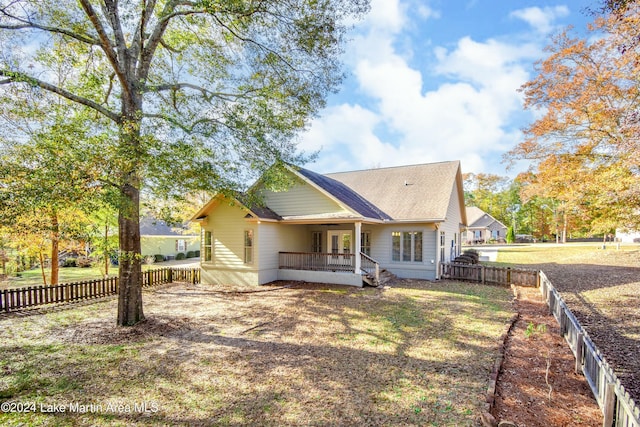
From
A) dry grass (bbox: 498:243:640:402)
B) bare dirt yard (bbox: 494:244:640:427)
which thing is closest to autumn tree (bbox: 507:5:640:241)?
dry grass (bbox: 498:243:640:402)

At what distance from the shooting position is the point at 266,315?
31.3ft

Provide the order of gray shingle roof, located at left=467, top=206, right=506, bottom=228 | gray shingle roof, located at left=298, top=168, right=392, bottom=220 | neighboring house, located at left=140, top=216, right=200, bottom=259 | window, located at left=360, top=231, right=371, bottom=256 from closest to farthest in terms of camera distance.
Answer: gray shingle roof, located at left=298, top=168, right=392, bottom=220 < window, located at left=360, top=231, right=371, bottom=256 < neighboring house, located at left=140, top=216, right=200, bottom=259 < gray shingle roof, located at left=467, top=206, right=506, bottom=228

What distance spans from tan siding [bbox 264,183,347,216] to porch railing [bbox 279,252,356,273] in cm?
215

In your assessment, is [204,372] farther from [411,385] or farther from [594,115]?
[594,115]

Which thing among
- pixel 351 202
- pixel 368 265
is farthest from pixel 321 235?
pixel 368 265

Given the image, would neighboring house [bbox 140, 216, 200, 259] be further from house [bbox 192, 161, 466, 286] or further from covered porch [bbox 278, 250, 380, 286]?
covered porch [bbox 278, 250, 380, 286]

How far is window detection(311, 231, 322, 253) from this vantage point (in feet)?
57.7

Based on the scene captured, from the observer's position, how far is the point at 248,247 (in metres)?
14.7

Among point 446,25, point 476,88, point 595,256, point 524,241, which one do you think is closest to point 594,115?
point 476,88

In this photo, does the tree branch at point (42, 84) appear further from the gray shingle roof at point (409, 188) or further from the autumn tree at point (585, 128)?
the autumn tree at point (585, 128)

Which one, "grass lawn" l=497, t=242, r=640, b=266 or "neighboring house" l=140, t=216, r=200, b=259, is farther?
"neighboring house" l=140, t=216, r=200, b=259

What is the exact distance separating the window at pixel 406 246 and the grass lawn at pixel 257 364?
17.8ft

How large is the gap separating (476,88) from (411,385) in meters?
15.3

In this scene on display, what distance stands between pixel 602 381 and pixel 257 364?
551cm
